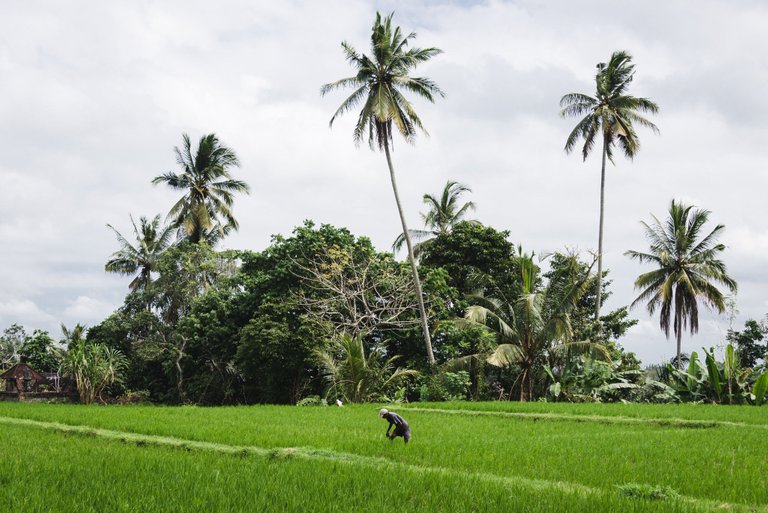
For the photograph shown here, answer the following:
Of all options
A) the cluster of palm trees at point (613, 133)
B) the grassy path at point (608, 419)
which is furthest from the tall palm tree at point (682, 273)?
the grassy path at point (608, 419)

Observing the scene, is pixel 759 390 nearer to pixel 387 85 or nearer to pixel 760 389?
pixel 760 389

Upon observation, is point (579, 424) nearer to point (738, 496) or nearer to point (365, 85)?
point (738, 496)

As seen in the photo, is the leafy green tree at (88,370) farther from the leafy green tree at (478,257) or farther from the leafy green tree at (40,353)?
the leafy green tree at (478,257)

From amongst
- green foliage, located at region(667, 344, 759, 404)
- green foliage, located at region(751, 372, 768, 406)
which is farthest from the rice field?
green foliage, located at region(667, 344, 759, 404)

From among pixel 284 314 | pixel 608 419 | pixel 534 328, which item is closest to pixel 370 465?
pixel 608 419

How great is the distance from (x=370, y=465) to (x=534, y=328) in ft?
49.2

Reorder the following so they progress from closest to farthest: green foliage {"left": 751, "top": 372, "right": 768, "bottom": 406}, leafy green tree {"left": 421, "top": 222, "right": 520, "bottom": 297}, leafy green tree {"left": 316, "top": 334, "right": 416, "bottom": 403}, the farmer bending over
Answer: the farmer bending over → green foliage {"left": 751, "top": 372, "right": 768, "bottom": 406} → leafy green tree {"left": 316, "top": 334, "right": 416, "bottom": 403} → leafy green tree {"left": 421, "top": 222, "right": 520, "bottom": 297}

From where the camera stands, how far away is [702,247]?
3047 centimetres

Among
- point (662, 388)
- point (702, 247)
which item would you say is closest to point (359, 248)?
point (662, 388)

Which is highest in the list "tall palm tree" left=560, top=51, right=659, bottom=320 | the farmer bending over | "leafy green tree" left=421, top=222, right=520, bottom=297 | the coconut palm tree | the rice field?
"tall palm tree" left=560, top=51, right=659, bottom=320

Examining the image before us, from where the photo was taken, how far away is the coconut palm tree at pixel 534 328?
70.5 feet

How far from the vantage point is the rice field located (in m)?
5.95

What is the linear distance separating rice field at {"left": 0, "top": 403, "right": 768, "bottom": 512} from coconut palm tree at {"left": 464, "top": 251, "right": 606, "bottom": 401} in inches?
293

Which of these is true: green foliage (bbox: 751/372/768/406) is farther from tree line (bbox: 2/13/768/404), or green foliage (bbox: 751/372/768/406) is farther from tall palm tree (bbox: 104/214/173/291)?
tall palm tree (bbox: 104/214/173/291)
